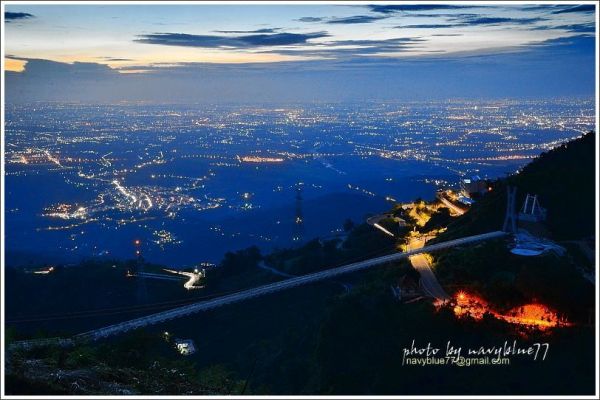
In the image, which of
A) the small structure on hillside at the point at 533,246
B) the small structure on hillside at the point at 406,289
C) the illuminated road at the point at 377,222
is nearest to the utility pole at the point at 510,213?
the small structure on hillside at the point at 533,246

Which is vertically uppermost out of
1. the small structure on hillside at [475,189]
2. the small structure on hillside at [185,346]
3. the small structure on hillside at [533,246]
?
the small structure on hillside at [475,189]

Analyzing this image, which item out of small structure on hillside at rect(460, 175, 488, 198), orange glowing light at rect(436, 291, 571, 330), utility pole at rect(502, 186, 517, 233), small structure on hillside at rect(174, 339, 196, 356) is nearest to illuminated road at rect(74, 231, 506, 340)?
utility pole at rect(502, 186, 517, 233)

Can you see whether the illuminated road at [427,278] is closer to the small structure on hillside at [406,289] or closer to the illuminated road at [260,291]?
the small structure on hillside at [406,289]

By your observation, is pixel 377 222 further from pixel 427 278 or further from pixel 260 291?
pixel 427 278

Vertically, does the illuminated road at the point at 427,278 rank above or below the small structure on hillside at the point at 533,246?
below

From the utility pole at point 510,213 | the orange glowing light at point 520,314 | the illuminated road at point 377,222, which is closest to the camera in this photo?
the orange glowing light at point 520,314

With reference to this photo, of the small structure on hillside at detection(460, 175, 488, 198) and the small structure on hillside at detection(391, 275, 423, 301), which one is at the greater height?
the small structure on hillside at detection(460, 175, 488, 198)

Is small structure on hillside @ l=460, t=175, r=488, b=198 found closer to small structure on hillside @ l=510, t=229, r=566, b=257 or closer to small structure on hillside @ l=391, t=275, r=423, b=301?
small structure on hillside @ l=510, t=229, r=566, b=257

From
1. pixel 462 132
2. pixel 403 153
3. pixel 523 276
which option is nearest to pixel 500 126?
pixel 462 132

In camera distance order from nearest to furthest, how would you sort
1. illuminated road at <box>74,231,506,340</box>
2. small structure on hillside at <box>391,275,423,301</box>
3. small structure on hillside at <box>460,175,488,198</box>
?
small structure on hillside at <box>391,275,423,301</box>, illuminated road at <box>74,231,506,340</box>, small structure on hillside at <box>460,175,488,198</box>

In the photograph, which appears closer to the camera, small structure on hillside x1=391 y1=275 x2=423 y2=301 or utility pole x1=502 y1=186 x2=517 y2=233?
small structure on hillside x1=391 y1=275 x2=423 y2=301

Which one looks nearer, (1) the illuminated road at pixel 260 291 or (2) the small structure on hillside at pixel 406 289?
(2) the small structure on hillside at pixel 406 289

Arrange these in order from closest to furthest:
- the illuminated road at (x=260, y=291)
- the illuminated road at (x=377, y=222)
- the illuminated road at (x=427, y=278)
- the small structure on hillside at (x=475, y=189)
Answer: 1. the illuminated road at (x=427, y=278)
2. the illuminated road at (x=260, y=291)
3. the illuminated road at (x=377, y=222)
4. the small structure on hillside at (x=475, y=189)
